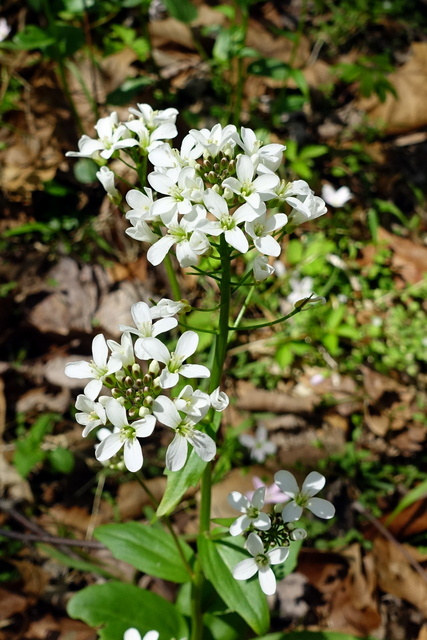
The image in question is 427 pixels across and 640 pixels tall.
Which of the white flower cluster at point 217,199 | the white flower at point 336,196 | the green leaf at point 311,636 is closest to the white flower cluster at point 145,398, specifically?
the white flower cluster at point 217,199

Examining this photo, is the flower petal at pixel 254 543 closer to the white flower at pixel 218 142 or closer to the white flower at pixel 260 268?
the white flower at pixel 260 268

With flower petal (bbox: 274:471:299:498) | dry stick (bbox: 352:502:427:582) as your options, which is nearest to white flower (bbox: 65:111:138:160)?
flower petal (bbox: 274:471:299:498)

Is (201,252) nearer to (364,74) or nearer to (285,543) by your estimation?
(285,543)

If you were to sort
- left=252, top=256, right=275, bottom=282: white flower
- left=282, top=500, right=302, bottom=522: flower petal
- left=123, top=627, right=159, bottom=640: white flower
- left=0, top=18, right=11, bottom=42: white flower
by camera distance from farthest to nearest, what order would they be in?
left=0, top=18, right=11, bottom=42: white flower → left=123, top=627, right=159, bottom=640: white flower → left=282, top=500, right=302, bottom=522: flower petal → left=252, top=256, right=275, bottom=282: white flower

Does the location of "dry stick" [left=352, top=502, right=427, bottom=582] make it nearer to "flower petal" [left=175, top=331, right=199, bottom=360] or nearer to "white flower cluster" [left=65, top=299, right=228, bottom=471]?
"white flower cluster" [left=65, top=299, right=228, bottom=471]

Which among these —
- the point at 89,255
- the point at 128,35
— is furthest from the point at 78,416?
the point at 128,35
